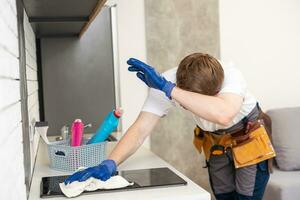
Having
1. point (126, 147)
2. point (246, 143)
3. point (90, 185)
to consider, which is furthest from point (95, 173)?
point (246, 143)

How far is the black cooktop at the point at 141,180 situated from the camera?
1.09 m

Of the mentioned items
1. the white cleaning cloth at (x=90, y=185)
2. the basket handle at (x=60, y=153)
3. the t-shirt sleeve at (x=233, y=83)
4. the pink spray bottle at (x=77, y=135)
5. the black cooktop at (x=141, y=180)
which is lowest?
the black cooktop at (x=141, y=180)

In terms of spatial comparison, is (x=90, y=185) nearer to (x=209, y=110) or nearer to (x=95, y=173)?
(x=95, y=173)

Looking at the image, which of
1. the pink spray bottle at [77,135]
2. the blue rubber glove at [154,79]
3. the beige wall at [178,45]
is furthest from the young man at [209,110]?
the beige wall at [178,45]

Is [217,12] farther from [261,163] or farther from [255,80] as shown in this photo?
[261,163]

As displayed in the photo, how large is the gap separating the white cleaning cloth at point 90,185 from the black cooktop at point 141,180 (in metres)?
0.01

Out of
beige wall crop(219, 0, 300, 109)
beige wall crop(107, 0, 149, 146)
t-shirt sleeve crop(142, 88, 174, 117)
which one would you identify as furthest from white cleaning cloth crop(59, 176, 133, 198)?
beige wall crop(219, 0, 300, 109)

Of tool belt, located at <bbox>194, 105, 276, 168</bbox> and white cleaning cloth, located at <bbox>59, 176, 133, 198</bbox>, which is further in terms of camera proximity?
tool belt, located at <bbox>194, 105, 276, 168</bbox>

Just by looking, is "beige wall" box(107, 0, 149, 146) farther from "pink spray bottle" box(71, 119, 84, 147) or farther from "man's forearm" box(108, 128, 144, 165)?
"pink spray bottle" box(71, 119, 84, 147)

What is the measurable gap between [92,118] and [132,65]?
84 centimetres

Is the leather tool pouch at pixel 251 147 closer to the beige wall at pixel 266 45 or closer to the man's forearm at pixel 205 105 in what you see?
the man's forearm at pixel 205 105

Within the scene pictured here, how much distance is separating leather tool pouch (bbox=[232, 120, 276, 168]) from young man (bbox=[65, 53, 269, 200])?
0.10ft

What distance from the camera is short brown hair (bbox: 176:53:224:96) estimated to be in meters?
1.40

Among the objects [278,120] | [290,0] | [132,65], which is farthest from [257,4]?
[132,65]
